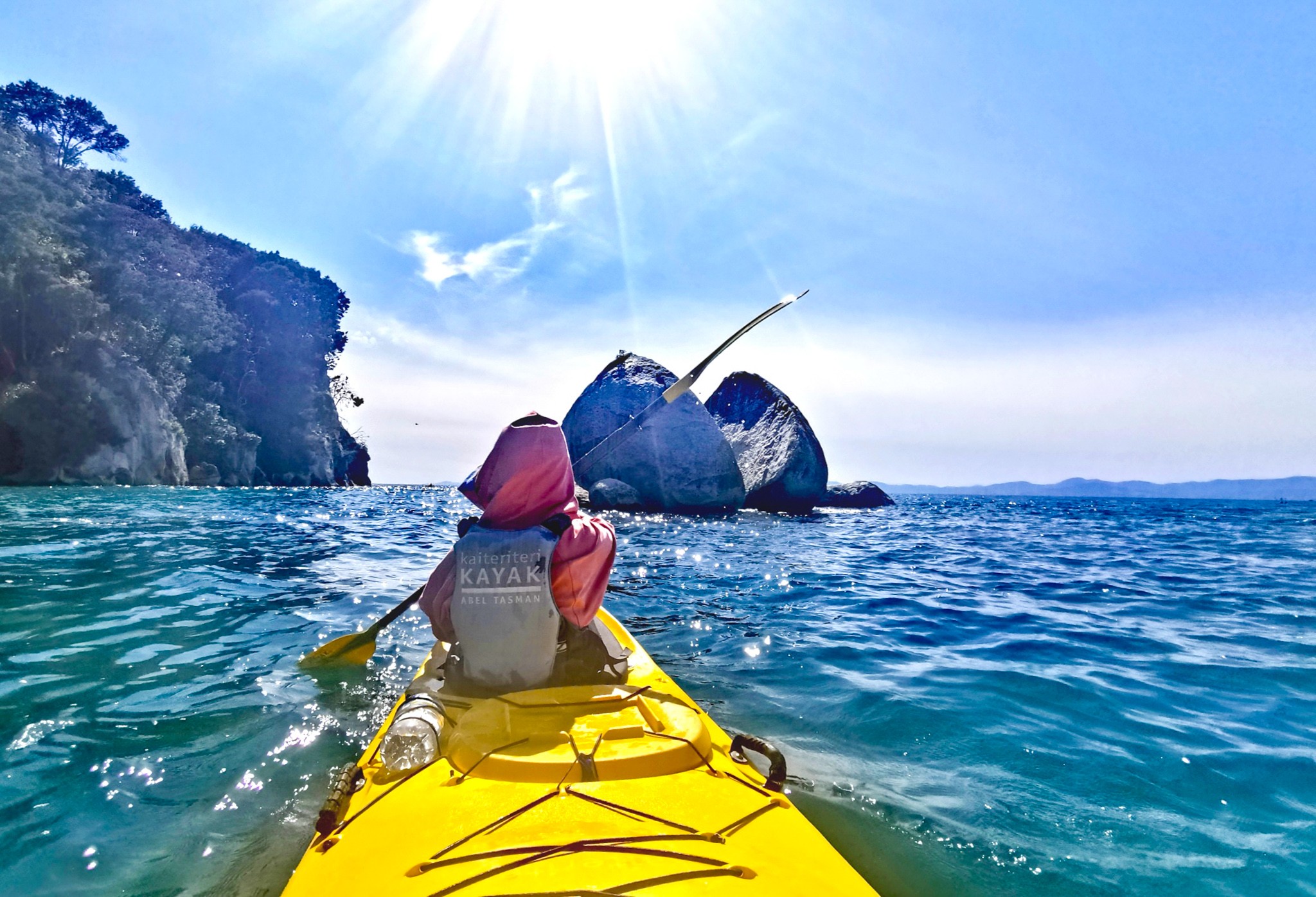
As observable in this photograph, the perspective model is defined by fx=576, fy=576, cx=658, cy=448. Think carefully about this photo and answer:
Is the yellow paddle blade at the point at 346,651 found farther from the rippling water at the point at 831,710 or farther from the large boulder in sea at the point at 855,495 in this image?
the large boulder in sea at the point at 855,495

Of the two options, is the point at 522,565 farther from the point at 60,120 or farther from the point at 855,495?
the point at 60,120

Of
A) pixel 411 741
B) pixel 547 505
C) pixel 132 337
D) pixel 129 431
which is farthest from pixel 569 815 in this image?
pixel 132 337

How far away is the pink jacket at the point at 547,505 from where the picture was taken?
3.36m

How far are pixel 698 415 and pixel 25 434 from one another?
35265mm

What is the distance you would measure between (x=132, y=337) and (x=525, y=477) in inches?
1880

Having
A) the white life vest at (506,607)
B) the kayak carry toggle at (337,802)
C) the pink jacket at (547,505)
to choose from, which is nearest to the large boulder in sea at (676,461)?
the pink jacket at (547,505)

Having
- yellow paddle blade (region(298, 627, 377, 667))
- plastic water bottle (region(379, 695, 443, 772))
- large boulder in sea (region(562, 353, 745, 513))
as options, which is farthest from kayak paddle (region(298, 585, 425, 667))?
large boulder in sea (region(562, 353, 745, 513))

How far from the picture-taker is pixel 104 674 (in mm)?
5266

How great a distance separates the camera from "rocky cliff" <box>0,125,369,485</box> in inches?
1224

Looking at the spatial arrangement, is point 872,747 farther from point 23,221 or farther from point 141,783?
point 23,221

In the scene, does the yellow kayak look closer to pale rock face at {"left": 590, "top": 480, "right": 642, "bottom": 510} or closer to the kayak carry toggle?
the kayak carry toggle

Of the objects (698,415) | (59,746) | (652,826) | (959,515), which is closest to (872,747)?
(652,826)

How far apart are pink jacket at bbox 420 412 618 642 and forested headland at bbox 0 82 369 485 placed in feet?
134

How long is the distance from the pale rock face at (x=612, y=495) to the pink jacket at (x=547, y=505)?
29.7 metres
